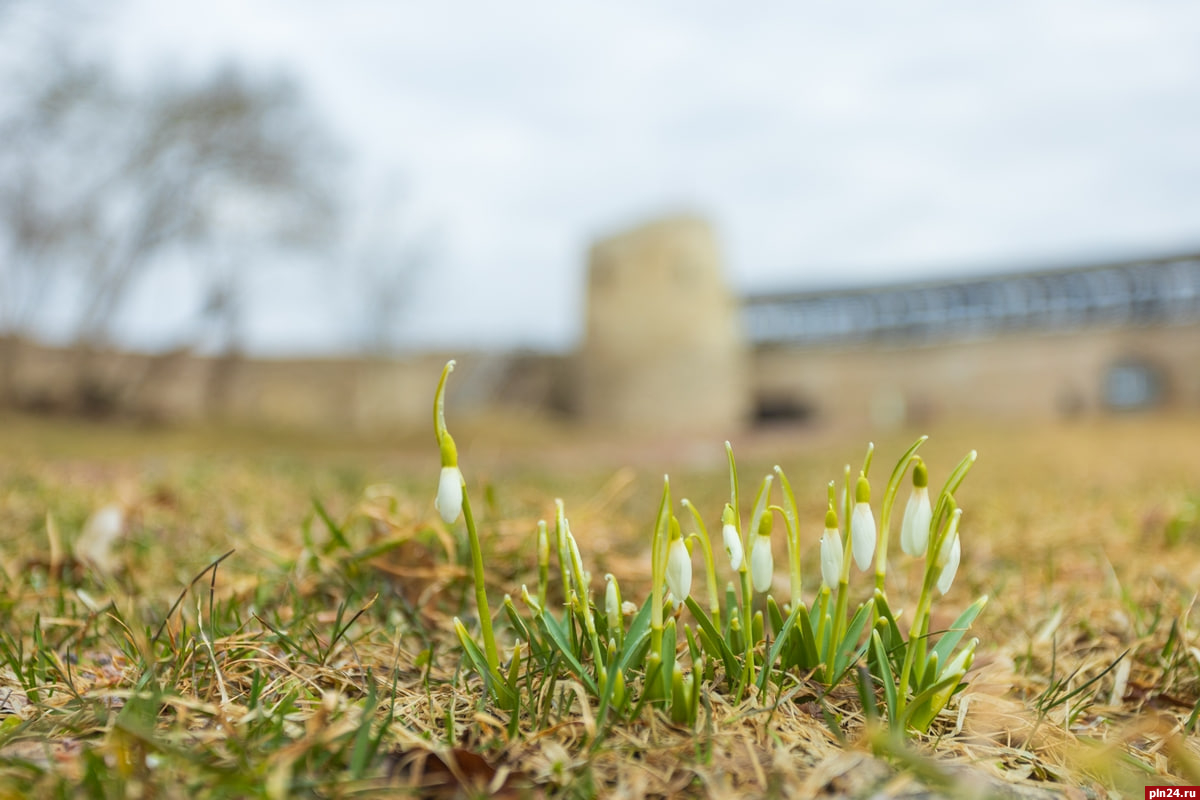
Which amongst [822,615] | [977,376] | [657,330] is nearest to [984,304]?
[977,376]

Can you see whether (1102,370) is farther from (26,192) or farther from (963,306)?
(26,192)

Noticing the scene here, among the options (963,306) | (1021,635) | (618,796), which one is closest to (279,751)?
(618,796)

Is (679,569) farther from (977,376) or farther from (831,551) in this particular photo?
(977,376)

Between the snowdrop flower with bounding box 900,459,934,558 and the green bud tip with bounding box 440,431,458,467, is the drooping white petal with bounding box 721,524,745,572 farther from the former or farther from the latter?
the green bud tip with bounding box 440,431,458,467

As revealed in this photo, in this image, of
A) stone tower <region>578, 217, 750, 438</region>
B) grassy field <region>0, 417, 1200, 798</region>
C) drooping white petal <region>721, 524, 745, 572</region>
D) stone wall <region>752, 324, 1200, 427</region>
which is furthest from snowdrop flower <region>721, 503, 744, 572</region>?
stone wall <region>752, 324, 1200, 427</region>

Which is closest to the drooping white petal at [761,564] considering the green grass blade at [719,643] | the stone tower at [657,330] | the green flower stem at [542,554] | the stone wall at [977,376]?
the green grass blade at [719,643]

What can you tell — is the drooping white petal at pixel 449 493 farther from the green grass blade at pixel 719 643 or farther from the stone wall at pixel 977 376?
the stone wall at pixel 977 376
